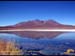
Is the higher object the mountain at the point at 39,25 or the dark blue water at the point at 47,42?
the mountain at the point at 39,25

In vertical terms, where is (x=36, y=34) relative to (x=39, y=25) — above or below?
below

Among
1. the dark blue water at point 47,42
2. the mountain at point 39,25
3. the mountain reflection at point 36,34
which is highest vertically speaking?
the mountain at point 39,25

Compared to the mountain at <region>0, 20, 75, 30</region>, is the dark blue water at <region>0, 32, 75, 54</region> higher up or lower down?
lower down

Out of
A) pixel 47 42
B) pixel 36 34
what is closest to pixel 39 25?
pixel 36 34

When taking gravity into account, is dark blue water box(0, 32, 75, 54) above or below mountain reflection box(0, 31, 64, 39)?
below

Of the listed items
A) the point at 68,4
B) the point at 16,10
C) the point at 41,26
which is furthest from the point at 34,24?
the point at 68,4

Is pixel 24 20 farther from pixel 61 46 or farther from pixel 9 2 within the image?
pixel 61 46

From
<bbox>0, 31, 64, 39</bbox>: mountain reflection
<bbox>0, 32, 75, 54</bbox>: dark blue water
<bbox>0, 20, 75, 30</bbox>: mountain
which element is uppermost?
<bbox>0, 20, 75, 30</bbox>: mountain

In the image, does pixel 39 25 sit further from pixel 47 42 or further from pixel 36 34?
pixel 47 42
